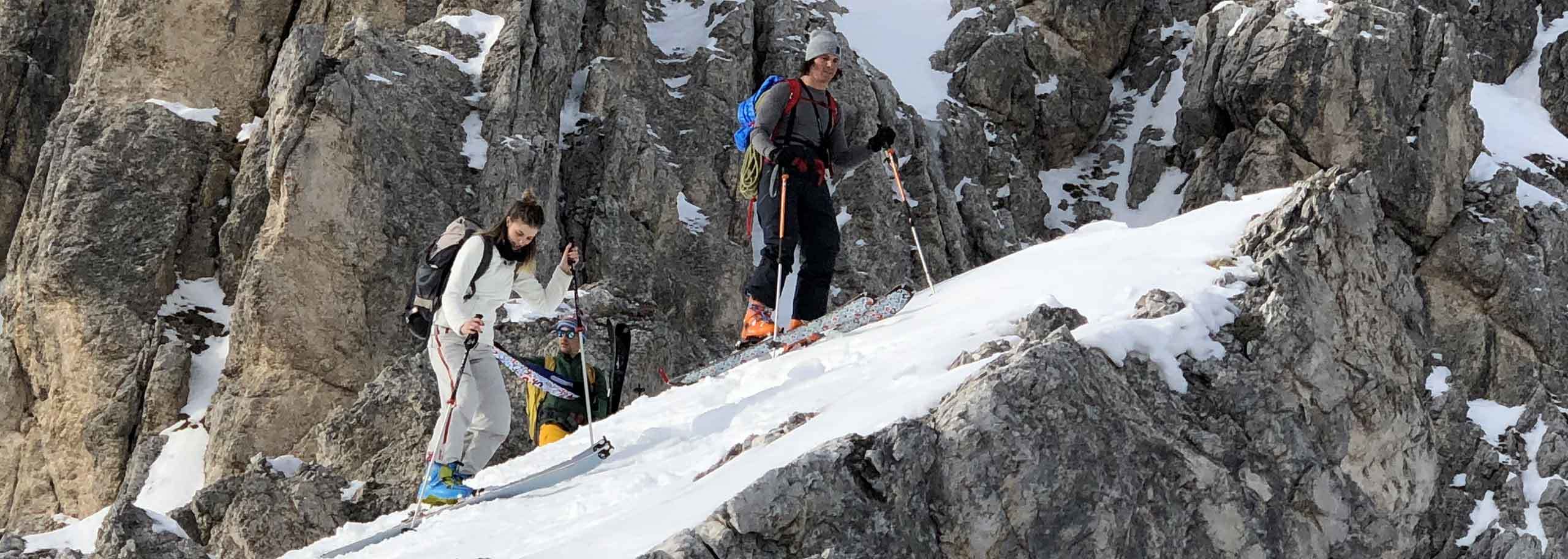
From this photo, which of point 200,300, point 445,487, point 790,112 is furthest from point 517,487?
point 200,300

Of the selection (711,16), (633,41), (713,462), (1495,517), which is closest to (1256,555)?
(713,462)

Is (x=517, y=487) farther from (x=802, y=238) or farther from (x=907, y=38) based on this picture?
(x=907, y=38)

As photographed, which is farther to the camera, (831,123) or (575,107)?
(575,107)

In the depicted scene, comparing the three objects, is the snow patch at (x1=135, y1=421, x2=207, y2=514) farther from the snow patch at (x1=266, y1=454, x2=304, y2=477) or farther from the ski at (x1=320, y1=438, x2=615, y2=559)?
the ski at (x1=320, y1=438, x2=615, y2=559)

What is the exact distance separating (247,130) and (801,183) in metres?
18.8

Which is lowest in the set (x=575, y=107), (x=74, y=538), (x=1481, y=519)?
(x=1481, y=519)

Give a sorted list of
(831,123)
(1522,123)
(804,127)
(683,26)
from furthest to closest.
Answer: (1522,123), (683,26), (831,123), (804,127)

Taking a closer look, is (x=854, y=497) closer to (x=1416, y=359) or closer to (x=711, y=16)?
(x=1416, y=359)

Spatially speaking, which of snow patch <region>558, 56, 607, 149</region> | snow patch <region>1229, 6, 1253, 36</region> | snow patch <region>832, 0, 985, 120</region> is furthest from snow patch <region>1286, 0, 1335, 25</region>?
snow patch <region>558, 56, 607, 149</region>

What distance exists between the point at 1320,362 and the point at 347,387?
17.7m

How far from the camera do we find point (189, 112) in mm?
27125

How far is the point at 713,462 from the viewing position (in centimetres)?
862

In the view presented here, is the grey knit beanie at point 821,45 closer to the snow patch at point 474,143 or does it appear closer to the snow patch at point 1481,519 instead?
the snow patch at point 474,143

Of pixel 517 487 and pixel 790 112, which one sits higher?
pixel 790 112
